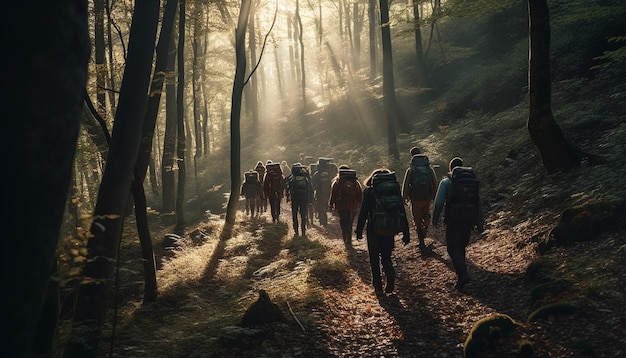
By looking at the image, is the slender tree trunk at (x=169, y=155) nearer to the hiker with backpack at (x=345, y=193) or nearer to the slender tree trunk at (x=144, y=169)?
the slender tree trunk at (x=144, y=169)

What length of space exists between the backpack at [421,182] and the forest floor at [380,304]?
1.20 m

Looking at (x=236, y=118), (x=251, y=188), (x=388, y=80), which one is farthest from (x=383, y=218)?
(x=388, y=80)

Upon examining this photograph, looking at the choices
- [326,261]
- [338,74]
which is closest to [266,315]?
[326,261]

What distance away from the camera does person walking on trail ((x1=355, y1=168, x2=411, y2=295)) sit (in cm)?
752

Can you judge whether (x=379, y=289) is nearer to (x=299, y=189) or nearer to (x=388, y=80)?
(x=299, y=189)

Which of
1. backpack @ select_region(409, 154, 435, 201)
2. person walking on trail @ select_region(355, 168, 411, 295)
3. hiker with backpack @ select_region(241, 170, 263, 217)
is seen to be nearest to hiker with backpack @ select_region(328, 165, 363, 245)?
backpack @ select_region(409, 154, 435, 201)

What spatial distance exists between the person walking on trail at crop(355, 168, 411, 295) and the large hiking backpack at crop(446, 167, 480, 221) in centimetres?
84

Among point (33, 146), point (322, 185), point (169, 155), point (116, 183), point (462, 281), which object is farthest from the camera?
point (169, 155)

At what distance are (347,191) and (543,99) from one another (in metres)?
4.80

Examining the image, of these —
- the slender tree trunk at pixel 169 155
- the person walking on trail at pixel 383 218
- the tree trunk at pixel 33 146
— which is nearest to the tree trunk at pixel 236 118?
the slender tree trunk at pixel 169 155

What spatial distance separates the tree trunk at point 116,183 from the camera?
216 inches

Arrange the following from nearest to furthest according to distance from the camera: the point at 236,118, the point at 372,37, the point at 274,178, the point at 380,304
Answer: the point at 380,304
the point at 274,178
the point at 236,118
the point at 372,37

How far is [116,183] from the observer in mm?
5727

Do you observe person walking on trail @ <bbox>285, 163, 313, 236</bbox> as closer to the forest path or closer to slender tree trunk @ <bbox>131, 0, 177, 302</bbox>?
the forest path
